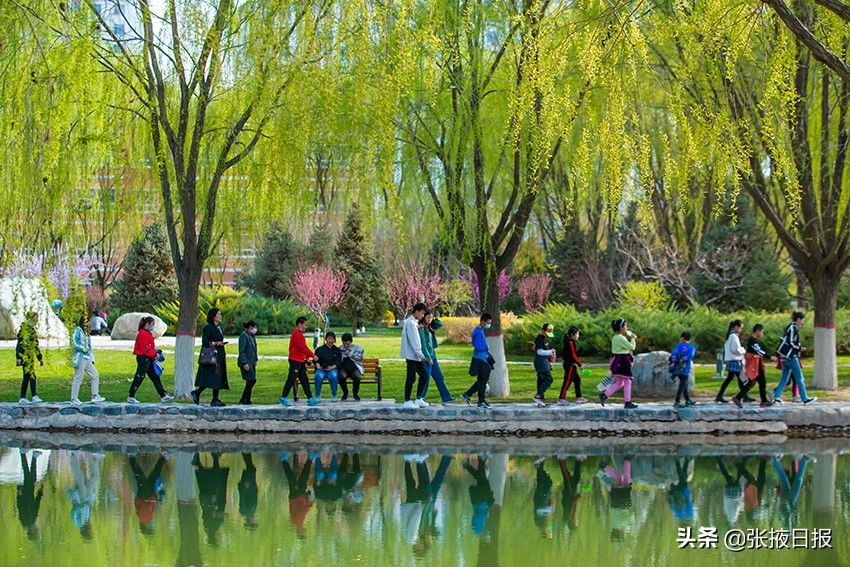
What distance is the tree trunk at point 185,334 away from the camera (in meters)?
19.3

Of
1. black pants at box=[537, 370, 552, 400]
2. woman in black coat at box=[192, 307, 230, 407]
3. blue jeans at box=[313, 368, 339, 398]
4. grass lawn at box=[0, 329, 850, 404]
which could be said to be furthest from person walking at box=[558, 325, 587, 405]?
woman in black coat at box=[192, 307, 230, 407]

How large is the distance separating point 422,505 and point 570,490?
1.83m

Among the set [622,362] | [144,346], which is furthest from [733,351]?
[144,346]

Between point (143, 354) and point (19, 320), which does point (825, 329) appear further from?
point (19, 320)

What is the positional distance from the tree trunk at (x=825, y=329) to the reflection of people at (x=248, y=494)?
34.9ft

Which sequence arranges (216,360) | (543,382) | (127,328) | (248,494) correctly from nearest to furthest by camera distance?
(248,494) → (216,360) → (543,382) → (127,328)

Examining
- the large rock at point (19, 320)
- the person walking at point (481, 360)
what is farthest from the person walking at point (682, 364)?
the large rock at point (19, 320)

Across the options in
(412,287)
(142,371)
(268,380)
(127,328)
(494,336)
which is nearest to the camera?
(142,371)

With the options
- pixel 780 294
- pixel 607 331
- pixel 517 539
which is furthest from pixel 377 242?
pixel 517 539

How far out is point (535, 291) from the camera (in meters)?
42.9

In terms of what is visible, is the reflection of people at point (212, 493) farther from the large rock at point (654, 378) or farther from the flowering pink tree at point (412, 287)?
the flowering pink tree at point (412, 287)

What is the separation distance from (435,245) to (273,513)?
37905 millimetres

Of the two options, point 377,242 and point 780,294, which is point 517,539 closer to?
point 780,294

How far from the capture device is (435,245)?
162ft
